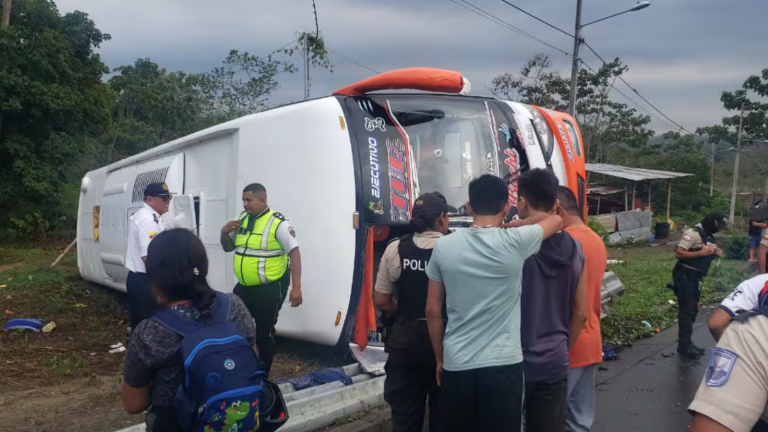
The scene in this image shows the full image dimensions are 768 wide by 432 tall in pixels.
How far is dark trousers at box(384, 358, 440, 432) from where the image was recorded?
334cm

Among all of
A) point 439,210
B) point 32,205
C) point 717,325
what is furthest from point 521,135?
point 32,205

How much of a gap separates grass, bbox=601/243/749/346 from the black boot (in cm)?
63

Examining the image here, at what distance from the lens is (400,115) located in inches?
211

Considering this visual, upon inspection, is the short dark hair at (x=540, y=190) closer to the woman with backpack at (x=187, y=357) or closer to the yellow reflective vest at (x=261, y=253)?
the woman with backpack at (x=187, y=357)

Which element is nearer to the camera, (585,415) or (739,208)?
(585,415)

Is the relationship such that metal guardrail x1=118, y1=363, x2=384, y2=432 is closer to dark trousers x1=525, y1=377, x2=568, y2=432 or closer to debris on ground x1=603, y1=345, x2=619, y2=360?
dark trousers x1=525, y1=377, x2=568, y2=432

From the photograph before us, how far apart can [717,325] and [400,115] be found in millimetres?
3713

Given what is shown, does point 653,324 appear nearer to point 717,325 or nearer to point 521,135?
point 521,135

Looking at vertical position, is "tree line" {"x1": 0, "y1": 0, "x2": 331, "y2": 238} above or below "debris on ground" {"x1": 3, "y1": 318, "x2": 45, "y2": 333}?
above

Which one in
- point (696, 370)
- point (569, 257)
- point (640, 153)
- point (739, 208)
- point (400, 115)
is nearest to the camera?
point (569, 257)

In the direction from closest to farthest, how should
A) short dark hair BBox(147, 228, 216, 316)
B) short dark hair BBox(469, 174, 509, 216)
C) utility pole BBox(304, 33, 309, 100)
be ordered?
1. short dark hair BBox(147, 228, 216, 316)
2. short dark hair BBox(469, 174, 509, 216)
3. utility pole BBox(304, 33, 309, 100)

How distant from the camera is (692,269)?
21.1 ft

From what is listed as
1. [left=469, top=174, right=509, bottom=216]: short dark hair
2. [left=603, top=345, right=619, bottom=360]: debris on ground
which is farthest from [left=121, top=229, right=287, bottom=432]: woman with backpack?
[left=603, top=345, right=619, bottom=360]: debris on ground

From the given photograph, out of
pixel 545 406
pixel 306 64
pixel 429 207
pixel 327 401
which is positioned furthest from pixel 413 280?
pixel 306 64
